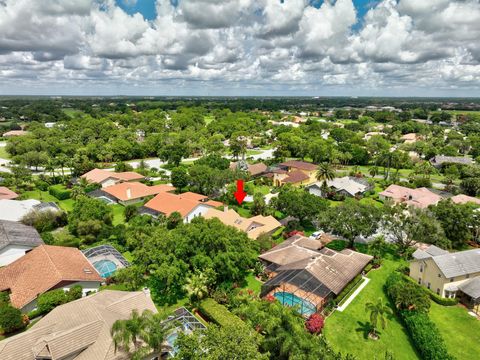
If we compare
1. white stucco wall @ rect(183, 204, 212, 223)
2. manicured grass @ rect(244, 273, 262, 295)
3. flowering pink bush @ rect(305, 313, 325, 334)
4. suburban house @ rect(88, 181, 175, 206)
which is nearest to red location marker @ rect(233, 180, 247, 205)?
white stucco wall @ rect(183, 204, 212, 223)

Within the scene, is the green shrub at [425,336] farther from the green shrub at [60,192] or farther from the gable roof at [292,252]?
the green shrub at [60,192]

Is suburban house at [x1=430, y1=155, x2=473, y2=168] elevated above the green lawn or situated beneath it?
elevated above

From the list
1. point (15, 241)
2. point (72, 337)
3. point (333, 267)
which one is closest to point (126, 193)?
point (15, 241)

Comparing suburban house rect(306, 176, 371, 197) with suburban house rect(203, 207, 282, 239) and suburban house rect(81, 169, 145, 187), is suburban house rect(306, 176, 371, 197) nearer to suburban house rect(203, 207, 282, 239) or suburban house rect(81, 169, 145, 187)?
suburban house rect(203, 207, 282, 239)

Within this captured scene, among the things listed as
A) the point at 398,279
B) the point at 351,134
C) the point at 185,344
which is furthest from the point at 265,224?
the point at 351,134

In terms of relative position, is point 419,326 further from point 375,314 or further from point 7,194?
point 7,194

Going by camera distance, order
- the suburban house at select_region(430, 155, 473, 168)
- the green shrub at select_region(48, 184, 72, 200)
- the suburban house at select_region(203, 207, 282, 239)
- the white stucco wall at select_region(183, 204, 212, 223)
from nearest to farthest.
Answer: the suburban house at select_region(203, 207, 282, 239) → the white stucco wall at select_region(183, 204, 212, 223) → the green shrub at select_region(48, 184, 72, 200) → the suburban house at select_region(430, 155, 473, 168)

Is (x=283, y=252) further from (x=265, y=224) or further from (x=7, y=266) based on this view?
(x=7, y=266)
